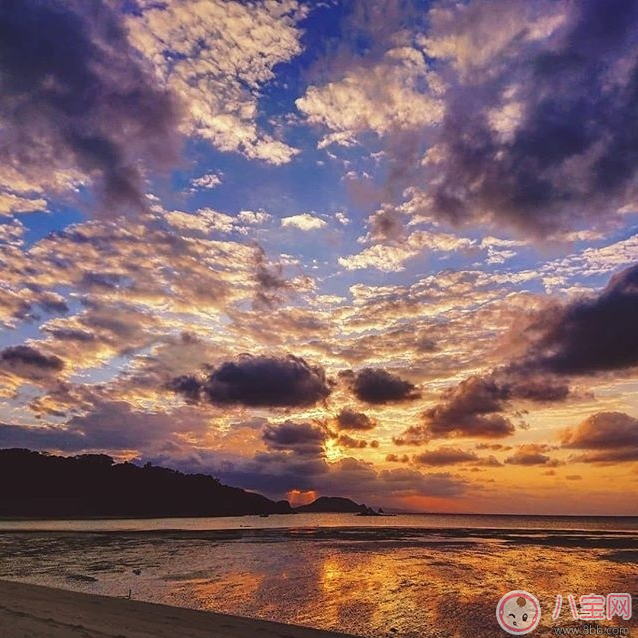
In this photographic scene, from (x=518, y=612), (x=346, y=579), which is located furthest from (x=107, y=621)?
(x=346, y=579)

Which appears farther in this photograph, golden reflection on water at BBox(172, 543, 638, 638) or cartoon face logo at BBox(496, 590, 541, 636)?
golden reflection on water at BBox(172, 543, 638, 638)

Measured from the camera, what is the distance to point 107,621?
59.1 feet

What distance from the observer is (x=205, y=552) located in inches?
2290

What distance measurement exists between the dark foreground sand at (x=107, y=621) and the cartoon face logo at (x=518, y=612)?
27.1 feet

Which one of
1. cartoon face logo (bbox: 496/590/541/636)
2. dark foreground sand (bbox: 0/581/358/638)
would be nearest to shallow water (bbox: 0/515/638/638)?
cartoon face logo (bbox: 496/590/541/636)

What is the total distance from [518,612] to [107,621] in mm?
20229

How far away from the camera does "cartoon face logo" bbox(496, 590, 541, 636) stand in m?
23.7

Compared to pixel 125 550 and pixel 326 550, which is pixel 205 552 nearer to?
pixel 125 550

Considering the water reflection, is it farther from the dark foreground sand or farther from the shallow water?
the dark foreground sand

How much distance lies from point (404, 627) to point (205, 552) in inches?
1575

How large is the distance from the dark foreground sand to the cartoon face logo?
8250 millimetres

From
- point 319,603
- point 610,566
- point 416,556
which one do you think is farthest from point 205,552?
point 610,566

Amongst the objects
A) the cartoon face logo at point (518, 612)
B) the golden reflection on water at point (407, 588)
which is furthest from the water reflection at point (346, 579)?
the cartoon face logo at point (518, 612)

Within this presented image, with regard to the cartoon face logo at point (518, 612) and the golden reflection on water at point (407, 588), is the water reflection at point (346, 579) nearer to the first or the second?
the golden reflection on water at point (407, 588)
